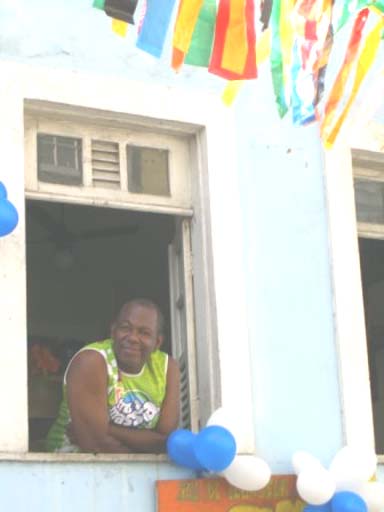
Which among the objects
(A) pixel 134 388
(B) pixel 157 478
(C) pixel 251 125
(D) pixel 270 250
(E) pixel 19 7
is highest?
(E) pixel 19 7

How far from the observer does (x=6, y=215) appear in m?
5.84

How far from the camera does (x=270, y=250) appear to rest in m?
6.72

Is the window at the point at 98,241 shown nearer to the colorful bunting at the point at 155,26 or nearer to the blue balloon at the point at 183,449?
the blue balloon at the point at 183,449

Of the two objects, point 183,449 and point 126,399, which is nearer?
point 183,449

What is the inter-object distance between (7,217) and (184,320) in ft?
4.21

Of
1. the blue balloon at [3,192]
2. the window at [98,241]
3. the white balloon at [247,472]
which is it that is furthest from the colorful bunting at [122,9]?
the white balloon at [247,472]

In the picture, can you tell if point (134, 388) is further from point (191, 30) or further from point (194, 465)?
point (191, 30)

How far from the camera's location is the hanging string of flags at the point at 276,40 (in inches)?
223

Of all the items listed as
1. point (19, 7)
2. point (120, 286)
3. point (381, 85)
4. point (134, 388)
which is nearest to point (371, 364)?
point (120, 286)

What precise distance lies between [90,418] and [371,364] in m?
4.86

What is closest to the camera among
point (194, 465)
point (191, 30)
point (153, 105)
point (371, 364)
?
point (191, 30)

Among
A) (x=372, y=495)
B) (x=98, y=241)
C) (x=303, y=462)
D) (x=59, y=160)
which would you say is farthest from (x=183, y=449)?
(x=98, y=241)

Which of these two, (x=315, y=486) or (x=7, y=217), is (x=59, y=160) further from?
(x=315, y=486)

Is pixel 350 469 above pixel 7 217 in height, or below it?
below
